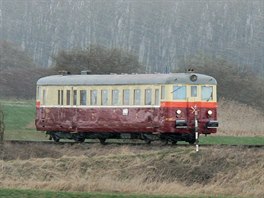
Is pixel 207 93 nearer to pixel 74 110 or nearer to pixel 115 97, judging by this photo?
pixel 115 97

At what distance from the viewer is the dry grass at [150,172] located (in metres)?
24.0

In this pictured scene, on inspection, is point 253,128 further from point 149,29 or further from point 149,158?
point 149,29

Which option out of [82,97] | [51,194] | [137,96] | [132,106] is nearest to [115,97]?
[132,106]

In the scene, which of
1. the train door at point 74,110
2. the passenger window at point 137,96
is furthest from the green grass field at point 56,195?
the train door at point 74,110

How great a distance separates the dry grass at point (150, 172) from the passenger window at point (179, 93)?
10.1ft

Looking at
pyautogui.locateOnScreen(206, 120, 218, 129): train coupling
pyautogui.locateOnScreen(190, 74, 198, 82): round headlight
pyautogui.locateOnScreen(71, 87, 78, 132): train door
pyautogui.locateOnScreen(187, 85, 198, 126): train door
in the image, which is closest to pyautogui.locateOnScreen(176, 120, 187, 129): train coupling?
pyautogui.locateOnScreen(187, 85, 198, 126): train door

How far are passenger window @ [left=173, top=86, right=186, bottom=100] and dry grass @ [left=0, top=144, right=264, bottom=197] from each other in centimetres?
308

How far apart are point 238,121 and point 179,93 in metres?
11.8

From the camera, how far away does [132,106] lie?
3397 centimetres

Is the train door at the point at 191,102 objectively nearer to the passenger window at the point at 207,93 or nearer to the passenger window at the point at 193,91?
the passenger window at the point at 193,91

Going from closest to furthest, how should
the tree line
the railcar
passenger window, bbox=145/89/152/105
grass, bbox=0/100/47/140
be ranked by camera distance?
the railcar → passenger window, bbox=145/89/152/105 → grass, bbox=0/100/47/140 → the tree line

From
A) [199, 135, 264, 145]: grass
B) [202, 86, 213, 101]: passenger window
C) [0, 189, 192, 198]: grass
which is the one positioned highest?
[202, 86, 213, 101]: passenger window

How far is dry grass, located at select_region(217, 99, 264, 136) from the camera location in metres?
41.5

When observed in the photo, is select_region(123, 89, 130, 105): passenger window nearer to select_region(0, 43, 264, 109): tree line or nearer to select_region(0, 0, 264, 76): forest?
select_region(0, 43, 264, 109): tree line
